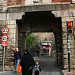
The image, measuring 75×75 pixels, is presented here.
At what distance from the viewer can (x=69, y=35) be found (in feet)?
53.0

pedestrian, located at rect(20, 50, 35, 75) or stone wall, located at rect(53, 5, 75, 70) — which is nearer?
pedestrian, located at rect(20, 50, 35, 75)

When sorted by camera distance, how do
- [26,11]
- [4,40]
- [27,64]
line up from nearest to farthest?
1. [27,64]
2. [4,40]
3. [26,11]

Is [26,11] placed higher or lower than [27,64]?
higher

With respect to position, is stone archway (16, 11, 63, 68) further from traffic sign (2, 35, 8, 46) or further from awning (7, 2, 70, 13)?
traffic sign (2, 35, 8, 46)

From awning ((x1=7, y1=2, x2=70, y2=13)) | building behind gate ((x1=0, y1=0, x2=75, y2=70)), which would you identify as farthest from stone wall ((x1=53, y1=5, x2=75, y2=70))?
awning ((x1=7, y1=2, x2=70, y2=13))

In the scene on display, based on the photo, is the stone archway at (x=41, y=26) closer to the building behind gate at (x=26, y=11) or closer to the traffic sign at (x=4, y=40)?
the building behind gate at (x=26, y=11)

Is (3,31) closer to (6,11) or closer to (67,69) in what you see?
(6,11)

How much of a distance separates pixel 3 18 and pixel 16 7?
1082mm

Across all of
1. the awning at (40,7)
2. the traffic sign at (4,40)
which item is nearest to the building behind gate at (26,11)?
the awning at (40,7)

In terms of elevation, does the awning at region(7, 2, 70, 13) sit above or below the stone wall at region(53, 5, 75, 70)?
above

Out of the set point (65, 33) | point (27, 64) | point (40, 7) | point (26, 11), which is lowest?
point (27, 64)

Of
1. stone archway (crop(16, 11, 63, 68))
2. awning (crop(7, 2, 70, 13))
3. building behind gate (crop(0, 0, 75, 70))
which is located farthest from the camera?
stone archway (crop(16, 11, 63, 68))

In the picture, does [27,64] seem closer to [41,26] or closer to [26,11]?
[26,11]

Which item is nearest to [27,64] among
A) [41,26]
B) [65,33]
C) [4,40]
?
[4,40]
